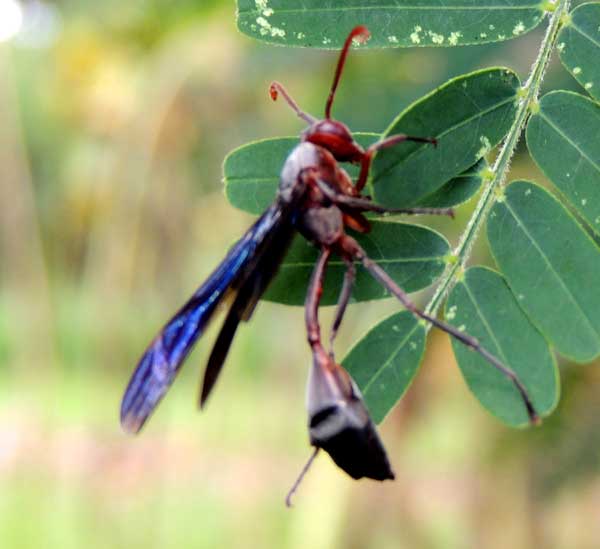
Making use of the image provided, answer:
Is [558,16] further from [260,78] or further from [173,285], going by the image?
[173,285]

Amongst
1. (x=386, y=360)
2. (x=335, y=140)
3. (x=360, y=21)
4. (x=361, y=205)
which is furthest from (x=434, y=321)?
(x=360, y=21)

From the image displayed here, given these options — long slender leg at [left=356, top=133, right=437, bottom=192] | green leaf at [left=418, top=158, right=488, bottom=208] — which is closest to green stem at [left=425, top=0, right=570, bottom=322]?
green leaf at [left=418, top=158, right=488, bottom=208]

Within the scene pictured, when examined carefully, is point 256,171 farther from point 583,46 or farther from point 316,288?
point 583,46

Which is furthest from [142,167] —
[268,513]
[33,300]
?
[268,513]

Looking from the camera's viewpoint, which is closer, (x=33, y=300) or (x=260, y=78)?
(x=260, y=78)

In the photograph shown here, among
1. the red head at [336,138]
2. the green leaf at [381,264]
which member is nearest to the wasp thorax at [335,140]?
the red head at [336,138]
